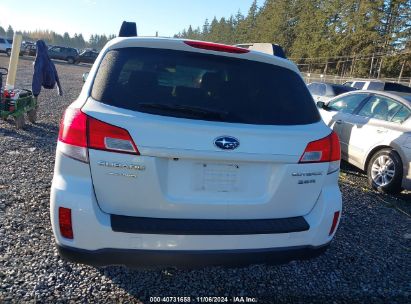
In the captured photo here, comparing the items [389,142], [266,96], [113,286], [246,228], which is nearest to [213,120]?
[266,96]

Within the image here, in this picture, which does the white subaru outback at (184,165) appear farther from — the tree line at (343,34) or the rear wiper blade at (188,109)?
the tree line at (343,34)

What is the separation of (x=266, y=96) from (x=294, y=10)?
72407 mm

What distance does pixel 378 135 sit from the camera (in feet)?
20.5

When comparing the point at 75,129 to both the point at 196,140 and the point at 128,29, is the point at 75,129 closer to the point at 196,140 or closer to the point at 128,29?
the point at 196,140

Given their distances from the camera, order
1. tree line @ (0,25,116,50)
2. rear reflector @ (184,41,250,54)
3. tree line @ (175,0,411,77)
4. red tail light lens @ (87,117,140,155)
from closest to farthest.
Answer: red tail light lens @ (87,117,140,155) → rear reflector @ (184,41,250,54) → tree line @ (175,0,411,77) → tree line @ (0,25,116,50)

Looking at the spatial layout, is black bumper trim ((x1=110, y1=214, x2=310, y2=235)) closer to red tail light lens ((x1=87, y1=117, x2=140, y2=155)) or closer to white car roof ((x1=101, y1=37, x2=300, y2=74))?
red tail light lens ((x1=87, y1=117, x2=140, y2=155))

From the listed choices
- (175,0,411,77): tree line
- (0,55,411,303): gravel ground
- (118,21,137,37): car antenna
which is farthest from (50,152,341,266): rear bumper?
(175,0,411,77): tree line

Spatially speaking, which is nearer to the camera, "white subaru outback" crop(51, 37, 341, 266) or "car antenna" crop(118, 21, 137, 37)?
"white subaru outback" crop(51, 37, 341, 266)

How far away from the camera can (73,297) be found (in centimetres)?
272

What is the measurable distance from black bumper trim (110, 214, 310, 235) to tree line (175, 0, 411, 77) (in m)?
47.8

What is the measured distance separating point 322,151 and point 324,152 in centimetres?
3

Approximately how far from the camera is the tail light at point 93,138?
2203 millimetres

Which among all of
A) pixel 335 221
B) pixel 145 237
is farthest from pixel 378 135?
pixel 145 237

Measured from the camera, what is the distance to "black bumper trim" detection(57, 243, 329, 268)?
2266mm
